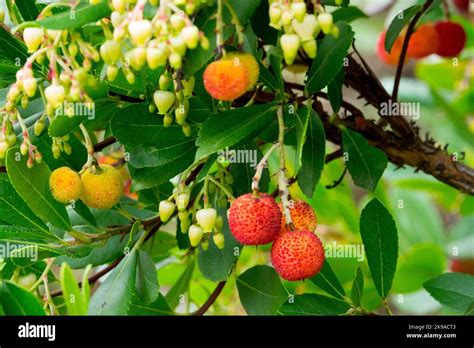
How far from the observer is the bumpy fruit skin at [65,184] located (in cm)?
83

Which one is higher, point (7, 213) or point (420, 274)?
point (7, 213)

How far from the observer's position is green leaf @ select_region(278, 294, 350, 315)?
0.93m

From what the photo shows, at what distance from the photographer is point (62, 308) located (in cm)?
104

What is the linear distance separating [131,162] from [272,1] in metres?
0.28

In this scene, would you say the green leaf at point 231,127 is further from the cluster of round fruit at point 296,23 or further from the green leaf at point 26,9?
the green leaf at point 26,9

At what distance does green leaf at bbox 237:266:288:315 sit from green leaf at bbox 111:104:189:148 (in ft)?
0.82

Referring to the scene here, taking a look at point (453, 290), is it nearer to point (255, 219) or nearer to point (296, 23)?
point (255, 219)

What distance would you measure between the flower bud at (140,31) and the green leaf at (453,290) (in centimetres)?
51

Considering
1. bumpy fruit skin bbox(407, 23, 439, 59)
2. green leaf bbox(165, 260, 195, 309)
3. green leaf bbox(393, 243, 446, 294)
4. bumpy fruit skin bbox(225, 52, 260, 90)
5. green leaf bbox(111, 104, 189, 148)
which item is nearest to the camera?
bumpy fruit skin bbox(225, 52, 260, 90)

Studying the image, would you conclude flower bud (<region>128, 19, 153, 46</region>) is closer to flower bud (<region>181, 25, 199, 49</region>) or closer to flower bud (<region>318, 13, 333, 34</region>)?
flower bud (<region>181, 25, 199, 49</region>)

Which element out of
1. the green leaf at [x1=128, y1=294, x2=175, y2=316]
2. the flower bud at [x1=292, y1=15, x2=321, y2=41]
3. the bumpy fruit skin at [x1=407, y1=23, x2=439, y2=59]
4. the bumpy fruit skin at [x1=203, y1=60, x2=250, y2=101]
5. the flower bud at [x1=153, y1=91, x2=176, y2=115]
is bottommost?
the green leaf at [x1=128, y1=294, x2=175, y2=316]

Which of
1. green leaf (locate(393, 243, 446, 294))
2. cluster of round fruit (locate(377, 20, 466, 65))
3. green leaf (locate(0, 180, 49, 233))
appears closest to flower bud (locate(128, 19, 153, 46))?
green leaf (locate(0, 180, 49, 233))
